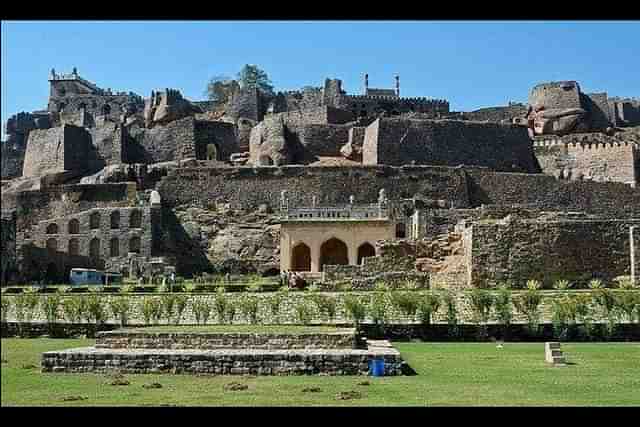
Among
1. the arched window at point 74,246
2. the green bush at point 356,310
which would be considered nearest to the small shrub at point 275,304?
the green bush at point 356,310

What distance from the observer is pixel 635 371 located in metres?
17.5

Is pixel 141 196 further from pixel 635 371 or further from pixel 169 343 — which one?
pixel 635 371

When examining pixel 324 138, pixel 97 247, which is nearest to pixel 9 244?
pixel 97 247

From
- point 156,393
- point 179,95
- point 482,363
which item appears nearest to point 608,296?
point 482,363

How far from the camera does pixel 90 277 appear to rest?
4409cm

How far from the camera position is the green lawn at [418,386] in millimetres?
13477

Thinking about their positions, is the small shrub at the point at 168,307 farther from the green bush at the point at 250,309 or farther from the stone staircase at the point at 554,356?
the stone staircase at the point at 554,356

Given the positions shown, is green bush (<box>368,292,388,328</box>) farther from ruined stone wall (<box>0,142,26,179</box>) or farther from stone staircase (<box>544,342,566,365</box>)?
ruined stone wall (<box>0,142,26,179</box>)

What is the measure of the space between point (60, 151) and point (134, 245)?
53.7ft

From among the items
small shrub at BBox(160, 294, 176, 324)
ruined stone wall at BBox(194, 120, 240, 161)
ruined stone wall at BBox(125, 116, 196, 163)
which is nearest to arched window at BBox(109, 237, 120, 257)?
ruined stone wall at BBox(125, 116, 196, 163)

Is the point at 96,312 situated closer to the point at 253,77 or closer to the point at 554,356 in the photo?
the point at 554,356

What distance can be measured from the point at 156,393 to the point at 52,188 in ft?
145

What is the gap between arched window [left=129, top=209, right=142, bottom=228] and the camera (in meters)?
50.7


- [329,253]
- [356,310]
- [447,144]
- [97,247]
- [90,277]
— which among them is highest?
[447,144]
